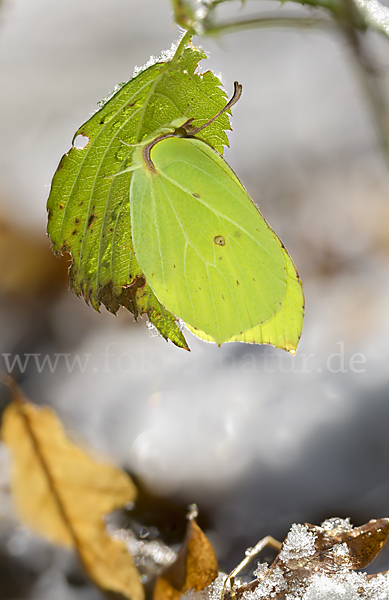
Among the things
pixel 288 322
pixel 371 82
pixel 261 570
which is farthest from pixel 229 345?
pixel 371 82

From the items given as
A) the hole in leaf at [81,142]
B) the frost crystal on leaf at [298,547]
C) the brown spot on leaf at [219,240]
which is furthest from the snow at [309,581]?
the hole in leaf at [81,142]

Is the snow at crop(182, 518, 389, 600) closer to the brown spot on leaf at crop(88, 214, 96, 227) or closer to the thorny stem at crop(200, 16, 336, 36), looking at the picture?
the brown spot on leaf at crop(88, 214, 96, 227)

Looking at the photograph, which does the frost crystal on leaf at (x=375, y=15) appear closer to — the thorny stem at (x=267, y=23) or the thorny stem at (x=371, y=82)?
the thorny stem at (x=267, y=23)

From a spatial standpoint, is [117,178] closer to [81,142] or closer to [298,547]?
[81,142]

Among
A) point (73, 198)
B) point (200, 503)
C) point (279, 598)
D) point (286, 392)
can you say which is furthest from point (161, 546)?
point (73, 198)

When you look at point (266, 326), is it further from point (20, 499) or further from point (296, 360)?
point (20, 499)

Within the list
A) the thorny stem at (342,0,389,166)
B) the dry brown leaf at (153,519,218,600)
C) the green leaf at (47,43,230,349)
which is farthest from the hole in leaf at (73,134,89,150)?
the dry brown leaf at (153,519,218,600)
